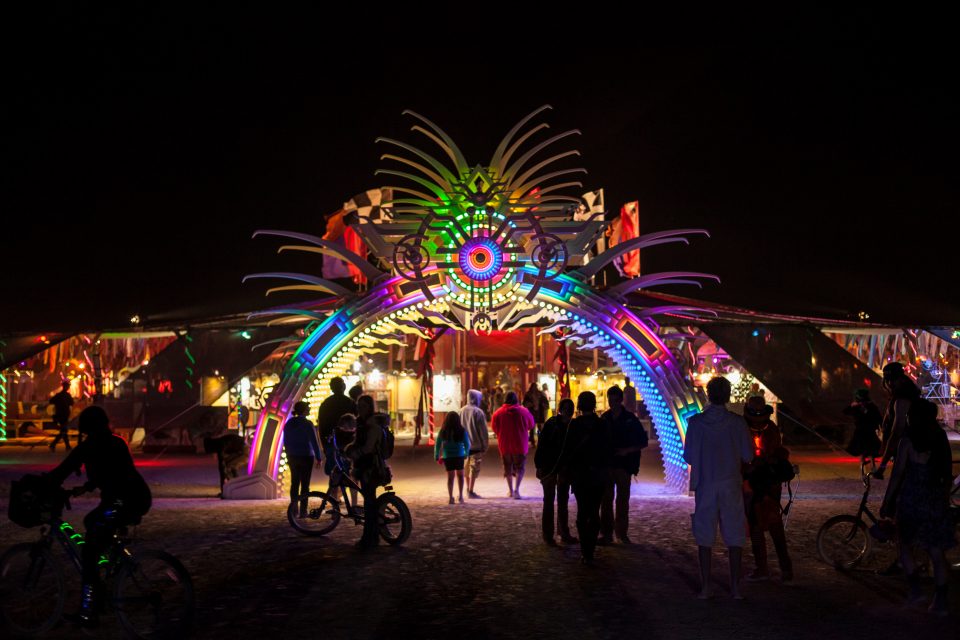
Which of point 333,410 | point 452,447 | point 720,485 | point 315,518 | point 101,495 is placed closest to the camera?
point 101,495

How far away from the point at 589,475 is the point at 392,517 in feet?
8.12

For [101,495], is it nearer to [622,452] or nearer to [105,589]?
[105,589]

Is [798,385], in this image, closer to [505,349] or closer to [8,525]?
[505,349]

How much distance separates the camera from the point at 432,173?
1628 centimetres

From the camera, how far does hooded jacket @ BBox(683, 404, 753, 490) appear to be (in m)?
8.03

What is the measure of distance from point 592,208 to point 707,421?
50.9ft

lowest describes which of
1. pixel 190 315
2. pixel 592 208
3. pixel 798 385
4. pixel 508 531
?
pixel 508 531

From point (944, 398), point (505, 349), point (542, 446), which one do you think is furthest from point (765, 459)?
point (944, 398)

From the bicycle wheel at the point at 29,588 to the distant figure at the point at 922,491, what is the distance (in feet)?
21.4

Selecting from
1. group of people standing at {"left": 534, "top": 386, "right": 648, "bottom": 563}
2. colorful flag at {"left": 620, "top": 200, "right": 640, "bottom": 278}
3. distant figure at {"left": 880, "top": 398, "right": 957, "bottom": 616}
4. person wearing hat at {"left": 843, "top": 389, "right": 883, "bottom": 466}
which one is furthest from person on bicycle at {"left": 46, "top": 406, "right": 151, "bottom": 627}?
colorful flag at {"left": 620, "top": 200, "right": 640, "bottom": 278}

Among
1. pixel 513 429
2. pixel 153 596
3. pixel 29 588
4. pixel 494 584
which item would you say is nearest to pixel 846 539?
pixel 494 584

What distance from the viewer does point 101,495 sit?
21.9ft

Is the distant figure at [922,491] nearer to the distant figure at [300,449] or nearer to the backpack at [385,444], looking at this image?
the backpack at [385,444]

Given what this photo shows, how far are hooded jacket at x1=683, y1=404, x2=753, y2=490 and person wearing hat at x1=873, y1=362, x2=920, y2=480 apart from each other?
50.8 inches
